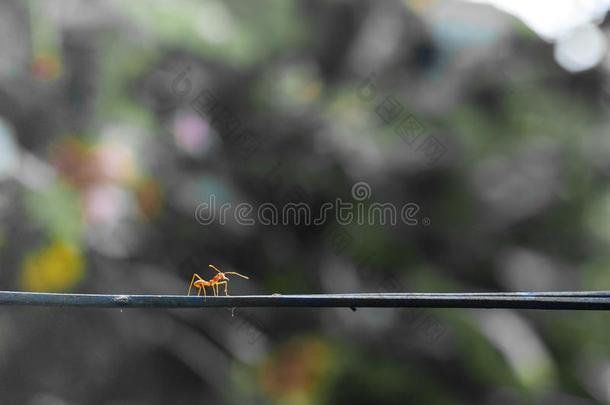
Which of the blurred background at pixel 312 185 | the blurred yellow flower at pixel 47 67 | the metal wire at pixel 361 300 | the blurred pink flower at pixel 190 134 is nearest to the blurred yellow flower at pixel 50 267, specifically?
the blurred background at pixel 312 185

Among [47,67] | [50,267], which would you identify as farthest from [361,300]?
[47,67]

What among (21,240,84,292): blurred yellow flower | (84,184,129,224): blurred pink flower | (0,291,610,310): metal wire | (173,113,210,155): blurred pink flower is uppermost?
(173,113,210,155): blurred pink flower

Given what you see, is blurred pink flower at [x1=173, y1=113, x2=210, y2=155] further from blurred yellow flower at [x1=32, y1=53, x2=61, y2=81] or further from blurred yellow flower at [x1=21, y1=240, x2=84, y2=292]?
blurred yellow flower at [x1=21, y1=240, x2=84, y2=292]

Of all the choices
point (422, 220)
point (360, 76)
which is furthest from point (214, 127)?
point (422, 220)

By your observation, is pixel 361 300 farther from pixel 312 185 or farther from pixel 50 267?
pixel 312 185

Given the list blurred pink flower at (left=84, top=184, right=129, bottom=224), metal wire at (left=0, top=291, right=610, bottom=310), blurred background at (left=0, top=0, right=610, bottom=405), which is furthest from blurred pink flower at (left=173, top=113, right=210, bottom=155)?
metal wire at (left=0, top=291, right=610, bottom=310)

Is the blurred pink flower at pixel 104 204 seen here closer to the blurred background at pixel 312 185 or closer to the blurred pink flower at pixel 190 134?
the blurred background at pixel 312 185

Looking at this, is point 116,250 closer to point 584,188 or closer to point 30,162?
point 30,162
